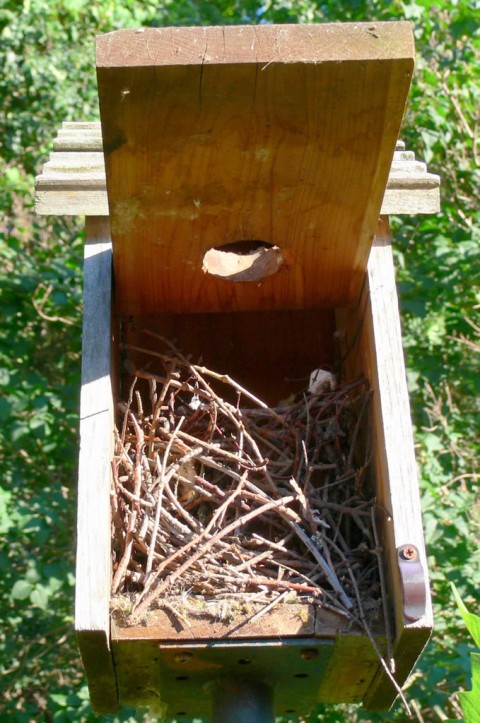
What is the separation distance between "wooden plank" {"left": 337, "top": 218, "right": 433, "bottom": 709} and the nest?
0.07 metres

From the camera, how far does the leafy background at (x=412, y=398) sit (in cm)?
383

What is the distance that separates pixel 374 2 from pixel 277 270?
3.84 m

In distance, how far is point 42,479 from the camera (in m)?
4.67

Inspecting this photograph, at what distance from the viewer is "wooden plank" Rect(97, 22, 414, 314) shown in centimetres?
158

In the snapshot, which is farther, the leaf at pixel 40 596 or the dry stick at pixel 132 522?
the leaf at pixel 40 596

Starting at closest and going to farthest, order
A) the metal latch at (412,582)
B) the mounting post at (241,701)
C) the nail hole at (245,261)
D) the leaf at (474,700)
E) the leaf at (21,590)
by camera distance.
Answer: the leaf at (474,700)
the metal latch at (412,582)
the mounting post at (241,701)
the nail hole at (245,261)
the leaf at (21,590)

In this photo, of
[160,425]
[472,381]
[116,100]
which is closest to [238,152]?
[116,100]

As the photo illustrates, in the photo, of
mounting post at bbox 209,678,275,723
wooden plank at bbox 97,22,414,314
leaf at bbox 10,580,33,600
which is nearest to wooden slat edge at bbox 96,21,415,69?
wooden plank at bbox 97,22,414,314

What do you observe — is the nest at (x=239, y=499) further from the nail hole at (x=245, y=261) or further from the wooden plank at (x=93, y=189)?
the wooden plank at (x=93, y=189)

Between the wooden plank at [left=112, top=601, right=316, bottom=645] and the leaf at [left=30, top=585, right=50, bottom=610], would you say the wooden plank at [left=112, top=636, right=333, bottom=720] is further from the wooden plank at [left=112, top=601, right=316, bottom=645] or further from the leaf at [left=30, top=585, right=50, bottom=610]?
the leaf at [left=30, top=585, right=50, bottom=610]

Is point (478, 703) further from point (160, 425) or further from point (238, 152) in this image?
point (160, 425)

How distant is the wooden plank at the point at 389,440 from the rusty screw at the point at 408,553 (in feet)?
0.05

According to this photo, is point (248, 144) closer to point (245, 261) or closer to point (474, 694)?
point (245, 261)

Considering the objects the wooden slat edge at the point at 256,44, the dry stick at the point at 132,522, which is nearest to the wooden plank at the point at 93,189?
the dry stick at the point at 132,522
